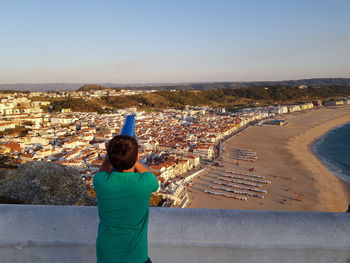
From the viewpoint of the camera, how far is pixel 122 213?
3.97 feet

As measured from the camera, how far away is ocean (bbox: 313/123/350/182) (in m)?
21.3

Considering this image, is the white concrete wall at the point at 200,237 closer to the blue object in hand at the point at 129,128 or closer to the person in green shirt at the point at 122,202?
the person in green shirt at the point at 122,202

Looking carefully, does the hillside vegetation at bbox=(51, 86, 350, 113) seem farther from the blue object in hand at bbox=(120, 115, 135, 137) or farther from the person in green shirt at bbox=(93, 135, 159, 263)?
the person in green shirt at bbox=(93, 135, 159, 263)

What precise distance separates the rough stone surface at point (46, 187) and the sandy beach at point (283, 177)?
→ 9460mm

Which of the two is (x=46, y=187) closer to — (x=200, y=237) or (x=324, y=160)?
(x=200, y=237)


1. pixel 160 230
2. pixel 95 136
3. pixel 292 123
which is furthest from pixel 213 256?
pixel 292 123

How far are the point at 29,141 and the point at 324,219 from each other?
3069 centimetres

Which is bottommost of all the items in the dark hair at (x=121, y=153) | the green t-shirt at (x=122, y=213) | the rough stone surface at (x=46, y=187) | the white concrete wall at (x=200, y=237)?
the rough stone surface at (x=46, y=187)

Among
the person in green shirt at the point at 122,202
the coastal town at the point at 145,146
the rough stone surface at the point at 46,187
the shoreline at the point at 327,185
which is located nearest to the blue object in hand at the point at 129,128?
the person in green shirt at the point at 122,202

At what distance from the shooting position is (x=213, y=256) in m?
1.61

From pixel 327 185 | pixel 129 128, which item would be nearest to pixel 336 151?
pixel 327 185

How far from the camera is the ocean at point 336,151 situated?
2131 cm

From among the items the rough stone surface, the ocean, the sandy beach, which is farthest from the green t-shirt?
the ocean

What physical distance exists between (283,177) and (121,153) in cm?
1980
